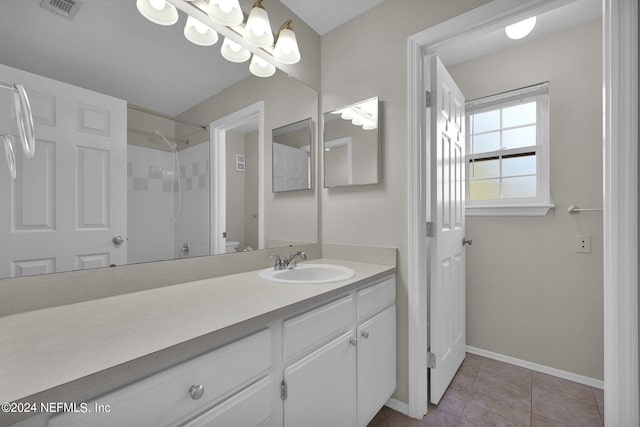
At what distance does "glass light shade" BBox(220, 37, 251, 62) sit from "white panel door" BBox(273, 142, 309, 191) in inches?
19.6

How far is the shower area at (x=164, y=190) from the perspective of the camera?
3.63 ft

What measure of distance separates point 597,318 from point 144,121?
289 centimetres

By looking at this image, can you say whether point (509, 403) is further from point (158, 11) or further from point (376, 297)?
point (158, 11)

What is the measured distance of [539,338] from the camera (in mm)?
2074

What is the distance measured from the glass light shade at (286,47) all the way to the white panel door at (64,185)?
36.5 inches

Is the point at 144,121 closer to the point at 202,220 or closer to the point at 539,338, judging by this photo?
the point at 202,220

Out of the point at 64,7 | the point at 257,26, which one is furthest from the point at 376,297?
the point at 64,7

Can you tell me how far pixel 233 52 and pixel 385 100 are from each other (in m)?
0.89

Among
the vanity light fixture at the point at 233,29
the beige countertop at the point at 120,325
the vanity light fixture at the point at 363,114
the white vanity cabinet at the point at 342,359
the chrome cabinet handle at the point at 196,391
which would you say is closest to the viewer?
the beige countertop at the point at 120,325

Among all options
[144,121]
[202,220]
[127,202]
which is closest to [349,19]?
[144,121]

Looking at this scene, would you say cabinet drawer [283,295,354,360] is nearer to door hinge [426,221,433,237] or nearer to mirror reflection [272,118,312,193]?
door hinge [426,221,433,237]

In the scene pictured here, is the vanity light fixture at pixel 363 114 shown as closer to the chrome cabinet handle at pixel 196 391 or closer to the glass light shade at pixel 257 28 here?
Answer: the glass light shade at pixel 257 28

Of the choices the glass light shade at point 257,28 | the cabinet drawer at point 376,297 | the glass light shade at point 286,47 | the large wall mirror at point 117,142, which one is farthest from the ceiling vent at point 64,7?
the cabinet drawer at point 376,297

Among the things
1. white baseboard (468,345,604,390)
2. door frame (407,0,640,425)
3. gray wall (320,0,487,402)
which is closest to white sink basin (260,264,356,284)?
gray wall (320,0,487,402)
